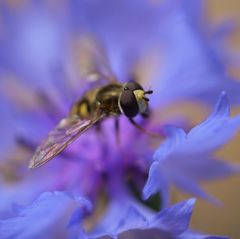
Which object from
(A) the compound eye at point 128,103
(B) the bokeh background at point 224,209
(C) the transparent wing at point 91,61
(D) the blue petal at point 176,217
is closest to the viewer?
(D) the blue petal at point 176,217

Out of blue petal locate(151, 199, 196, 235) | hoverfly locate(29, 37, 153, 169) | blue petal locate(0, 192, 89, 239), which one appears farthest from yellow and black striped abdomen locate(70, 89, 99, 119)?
blue petal locate(151, 199, 196, 235)

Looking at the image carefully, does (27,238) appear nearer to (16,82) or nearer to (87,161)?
(87,161)

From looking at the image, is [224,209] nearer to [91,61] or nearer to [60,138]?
[91,61]

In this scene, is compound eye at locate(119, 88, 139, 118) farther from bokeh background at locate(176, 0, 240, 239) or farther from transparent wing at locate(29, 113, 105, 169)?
bokeh background at locate(176, 0, 240, 239)

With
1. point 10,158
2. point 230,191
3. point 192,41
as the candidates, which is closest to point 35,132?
point 10,158

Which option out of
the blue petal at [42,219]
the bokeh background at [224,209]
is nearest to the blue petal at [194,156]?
the blue petal at [42,219]

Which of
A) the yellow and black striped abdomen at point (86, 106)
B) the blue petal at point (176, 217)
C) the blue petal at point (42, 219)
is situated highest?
the yellow and black striped abdomen at point (86, 106)

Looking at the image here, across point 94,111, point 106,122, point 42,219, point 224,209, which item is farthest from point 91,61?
point 224,209

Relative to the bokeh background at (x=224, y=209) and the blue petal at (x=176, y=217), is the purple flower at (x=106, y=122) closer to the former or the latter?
the blue petal at (x=176, y=217)
